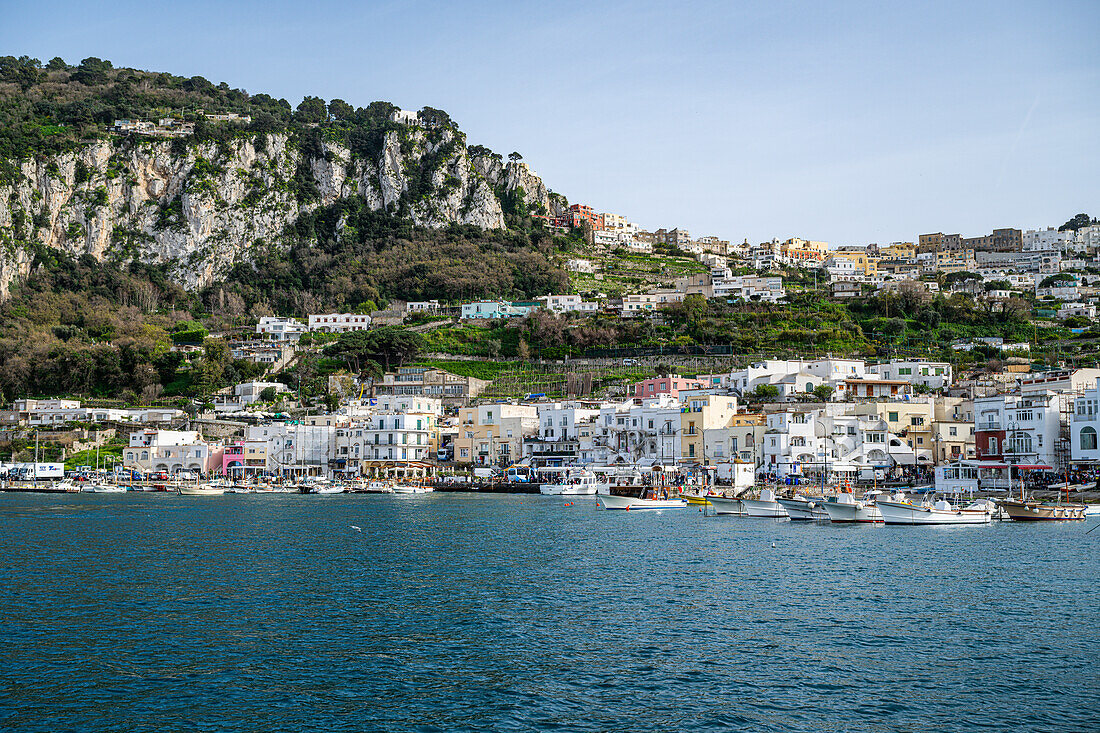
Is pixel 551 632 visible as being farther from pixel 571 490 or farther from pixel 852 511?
pixel 571 490

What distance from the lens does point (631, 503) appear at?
50.6 meters

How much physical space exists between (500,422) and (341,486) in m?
12.8

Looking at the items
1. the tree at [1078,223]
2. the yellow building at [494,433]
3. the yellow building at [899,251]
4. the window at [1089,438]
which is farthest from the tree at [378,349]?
the tree at [1078,223]

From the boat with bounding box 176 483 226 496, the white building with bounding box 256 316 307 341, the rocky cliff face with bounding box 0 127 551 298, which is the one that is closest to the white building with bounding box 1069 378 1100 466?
the boat with bounding box 176 483 226 496

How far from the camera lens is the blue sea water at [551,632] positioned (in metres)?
14.9

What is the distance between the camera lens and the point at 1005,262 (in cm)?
15088

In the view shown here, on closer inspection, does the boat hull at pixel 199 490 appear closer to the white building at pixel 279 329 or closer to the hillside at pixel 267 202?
the white building at pixel 279 329

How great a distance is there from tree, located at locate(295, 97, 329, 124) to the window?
134676mm

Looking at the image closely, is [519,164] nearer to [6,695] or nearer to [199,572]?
[199,572]

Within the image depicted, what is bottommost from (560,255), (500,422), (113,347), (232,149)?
(500,422)

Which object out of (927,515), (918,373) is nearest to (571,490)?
(927,515)

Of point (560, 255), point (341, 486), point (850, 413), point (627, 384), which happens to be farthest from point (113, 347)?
point (850, 413)

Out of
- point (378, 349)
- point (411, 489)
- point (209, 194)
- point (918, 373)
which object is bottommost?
point (411, 489)

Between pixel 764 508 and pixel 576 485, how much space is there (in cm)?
1808
